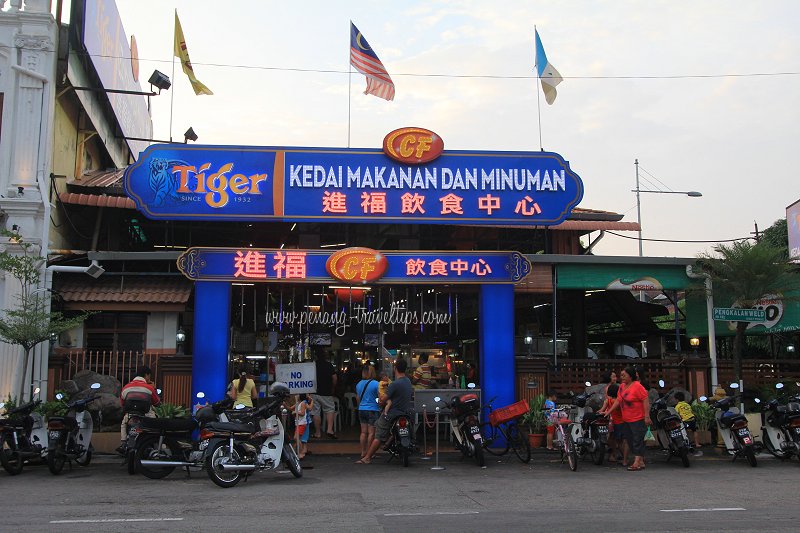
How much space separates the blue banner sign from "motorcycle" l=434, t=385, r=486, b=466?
2992mm

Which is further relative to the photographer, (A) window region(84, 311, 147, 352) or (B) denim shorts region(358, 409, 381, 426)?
(A) window region(84, 311, 147, 352)

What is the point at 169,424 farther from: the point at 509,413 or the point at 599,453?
the point at 599,453

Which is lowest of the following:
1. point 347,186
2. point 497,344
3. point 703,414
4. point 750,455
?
point 750,455

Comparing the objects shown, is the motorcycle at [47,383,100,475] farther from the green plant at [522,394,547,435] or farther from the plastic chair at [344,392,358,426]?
the green plant at [522,394,547,435]

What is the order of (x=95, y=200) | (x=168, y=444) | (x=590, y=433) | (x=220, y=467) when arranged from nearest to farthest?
(x=220, y=467) → (x=168, y=444) → (x=590, y=433) → (x=95, y=200)

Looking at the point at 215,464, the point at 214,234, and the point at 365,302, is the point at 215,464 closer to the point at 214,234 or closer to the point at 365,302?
Result: the point at 365,302

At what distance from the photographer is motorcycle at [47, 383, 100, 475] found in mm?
11992

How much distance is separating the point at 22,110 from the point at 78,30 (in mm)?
2516

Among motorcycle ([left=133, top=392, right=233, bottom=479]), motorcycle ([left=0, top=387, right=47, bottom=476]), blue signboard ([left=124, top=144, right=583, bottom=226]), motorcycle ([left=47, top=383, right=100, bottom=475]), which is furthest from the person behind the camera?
blue signboard ([left=124, top=144, right=583, bottom=226])

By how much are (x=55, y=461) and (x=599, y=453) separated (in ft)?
29.0

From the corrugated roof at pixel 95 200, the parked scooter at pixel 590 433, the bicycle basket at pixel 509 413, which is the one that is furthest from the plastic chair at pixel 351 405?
the parked scooter at pixel 590 433

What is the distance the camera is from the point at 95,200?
17.8 metres

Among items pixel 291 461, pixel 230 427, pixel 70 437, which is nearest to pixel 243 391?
pixel 70 437

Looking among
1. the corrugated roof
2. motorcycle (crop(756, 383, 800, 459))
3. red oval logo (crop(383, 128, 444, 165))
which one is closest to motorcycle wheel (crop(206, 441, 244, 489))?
red oval logo (crop(383, 128, 444, 165))
